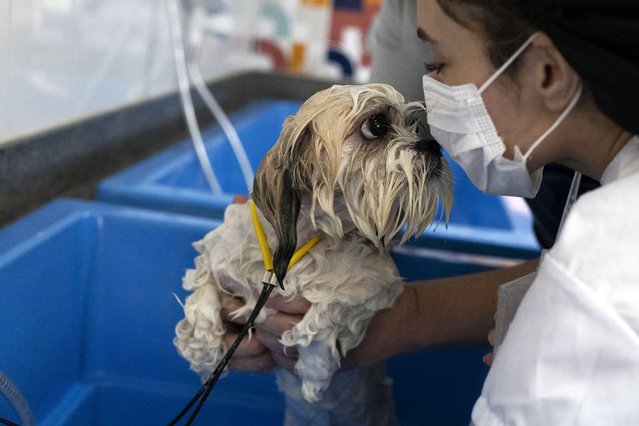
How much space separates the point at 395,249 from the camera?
1.26 metres

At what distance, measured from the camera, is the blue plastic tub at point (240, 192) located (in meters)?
1.43

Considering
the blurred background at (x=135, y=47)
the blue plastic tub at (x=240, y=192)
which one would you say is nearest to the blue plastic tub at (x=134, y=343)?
the blue plastic tub at (x=240, y=192)

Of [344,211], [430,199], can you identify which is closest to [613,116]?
[430,199]

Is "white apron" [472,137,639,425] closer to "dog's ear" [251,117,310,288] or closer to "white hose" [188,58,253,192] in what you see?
"dog's ear" [251,117,310,288]

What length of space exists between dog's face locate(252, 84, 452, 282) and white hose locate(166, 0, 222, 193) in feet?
3.18

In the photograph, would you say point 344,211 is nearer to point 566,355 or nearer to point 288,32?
point 566,355

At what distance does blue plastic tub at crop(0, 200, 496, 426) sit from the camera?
1.38 meters

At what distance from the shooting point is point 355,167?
40.4 inches

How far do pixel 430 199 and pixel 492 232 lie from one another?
0.49 metres

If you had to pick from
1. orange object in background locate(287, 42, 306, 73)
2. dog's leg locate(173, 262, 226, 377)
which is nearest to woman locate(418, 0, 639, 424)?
dog's leg locate(173, 262, 226, 377)

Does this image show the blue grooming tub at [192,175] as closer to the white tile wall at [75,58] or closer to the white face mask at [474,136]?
the white tile wall at [75,58]

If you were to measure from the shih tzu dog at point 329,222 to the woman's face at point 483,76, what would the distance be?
148 mm

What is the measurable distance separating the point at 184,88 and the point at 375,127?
146 cm

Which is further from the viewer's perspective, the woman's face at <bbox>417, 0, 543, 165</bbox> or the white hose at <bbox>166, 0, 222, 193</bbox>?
the white hose at <bbox>166, 0, 222, 193</bbox>
